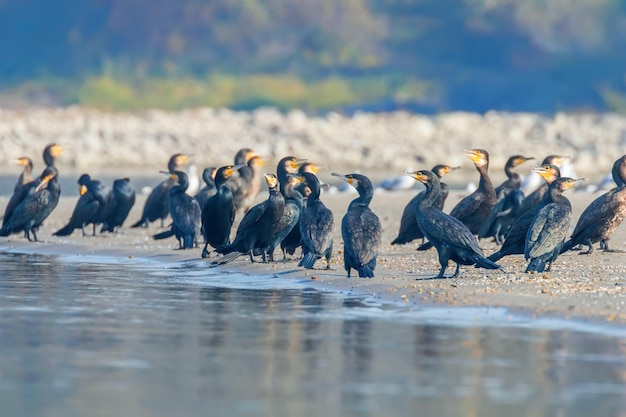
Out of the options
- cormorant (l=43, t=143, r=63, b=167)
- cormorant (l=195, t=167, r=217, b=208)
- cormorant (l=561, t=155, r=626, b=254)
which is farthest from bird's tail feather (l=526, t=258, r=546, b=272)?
cormorant (l=43, t=143, r=63, b=167)

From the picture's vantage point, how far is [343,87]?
50.4 meters

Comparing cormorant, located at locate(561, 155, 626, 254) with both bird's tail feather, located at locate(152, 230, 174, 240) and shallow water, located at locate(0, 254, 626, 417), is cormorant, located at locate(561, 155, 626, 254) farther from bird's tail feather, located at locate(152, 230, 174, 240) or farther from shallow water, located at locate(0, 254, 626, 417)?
bird's tail feather, located at locate(152, 230, 174, 240)

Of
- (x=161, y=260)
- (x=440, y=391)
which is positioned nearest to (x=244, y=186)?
(x=161, y=260)

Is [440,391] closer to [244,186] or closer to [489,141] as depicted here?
[244,186]

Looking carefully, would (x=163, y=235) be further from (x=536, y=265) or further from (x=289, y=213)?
(x=536, y=265)

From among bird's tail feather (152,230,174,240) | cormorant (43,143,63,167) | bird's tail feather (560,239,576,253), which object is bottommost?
bird's tail feather (560,239,576,253)

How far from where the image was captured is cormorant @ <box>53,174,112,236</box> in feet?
63.6

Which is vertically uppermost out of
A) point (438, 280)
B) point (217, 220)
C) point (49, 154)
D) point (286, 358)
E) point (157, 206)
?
point (49, 154)

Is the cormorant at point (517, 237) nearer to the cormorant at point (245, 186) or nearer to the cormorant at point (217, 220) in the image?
the cormorant at point (217, 220)

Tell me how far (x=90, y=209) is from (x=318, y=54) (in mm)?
34432

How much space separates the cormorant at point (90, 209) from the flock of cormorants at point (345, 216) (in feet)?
0.04

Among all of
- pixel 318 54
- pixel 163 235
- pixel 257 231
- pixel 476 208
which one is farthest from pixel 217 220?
pixel 318 54

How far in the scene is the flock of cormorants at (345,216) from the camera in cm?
1371

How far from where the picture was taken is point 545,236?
13750 mm
